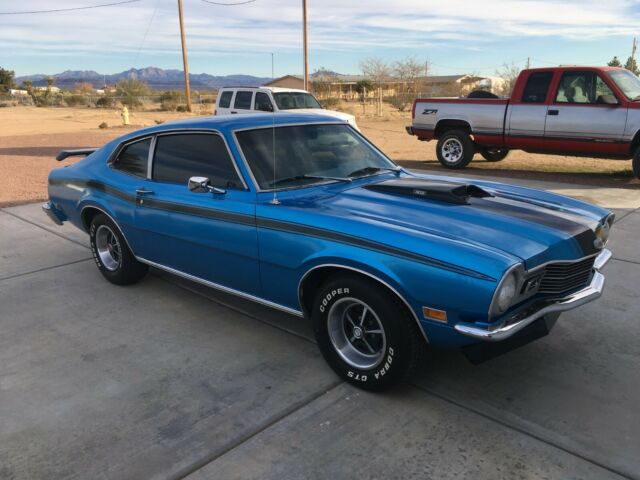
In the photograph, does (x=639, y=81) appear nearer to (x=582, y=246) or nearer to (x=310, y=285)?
(x=582, y=246)

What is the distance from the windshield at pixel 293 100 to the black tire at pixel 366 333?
11.1 metres

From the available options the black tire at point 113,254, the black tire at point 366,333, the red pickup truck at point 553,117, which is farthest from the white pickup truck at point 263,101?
the black tire at point 366,333

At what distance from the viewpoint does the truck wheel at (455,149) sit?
1156cm

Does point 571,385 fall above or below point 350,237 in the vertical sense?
below

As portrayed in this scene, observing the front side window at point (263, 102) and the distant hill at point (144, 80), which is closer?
the front side window at point (263, 102)

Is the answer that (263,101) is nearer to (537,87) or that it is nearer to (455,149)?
(455,149)

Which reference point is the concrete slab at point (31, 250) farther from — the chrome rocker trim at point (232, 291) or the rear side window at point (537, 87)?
the rear side window at point (537, 87)

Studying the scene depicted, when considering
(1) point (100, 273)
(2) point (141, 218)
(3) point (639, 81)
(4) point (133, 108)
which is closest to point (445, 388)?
(2) point (141, 218)

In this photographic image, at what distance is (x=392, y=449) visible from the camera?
107 inches

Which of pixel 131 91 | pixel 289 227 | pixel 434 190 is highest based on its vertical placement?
pixel 131 91

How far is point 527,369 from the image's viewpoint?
3496 millimetres

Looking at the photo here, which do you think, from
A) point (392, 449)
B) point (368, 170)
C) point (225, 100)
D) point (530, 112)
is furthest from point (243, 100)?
point (392, 449)

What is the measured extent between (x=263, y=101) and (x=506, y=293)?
11874 millimetres

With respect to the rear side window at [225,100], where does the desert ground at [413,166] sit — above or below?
below
